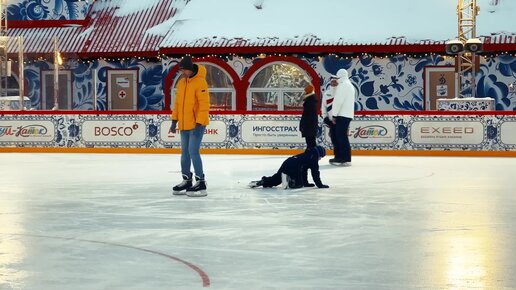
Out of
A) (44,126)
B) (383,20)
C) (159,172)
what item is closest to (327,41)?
(383,20)

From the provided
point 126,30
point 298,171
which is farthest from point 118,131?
point 298,171

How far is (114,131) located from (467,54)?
8.60 metres

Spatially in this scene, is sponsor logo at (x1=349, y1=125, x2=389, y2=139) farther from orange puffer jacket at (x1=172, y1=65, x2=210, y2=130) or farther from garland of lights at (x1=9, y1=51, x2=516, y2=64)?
orange puffer jacket at (x1=172, y1=65, x2=210, y2=130)

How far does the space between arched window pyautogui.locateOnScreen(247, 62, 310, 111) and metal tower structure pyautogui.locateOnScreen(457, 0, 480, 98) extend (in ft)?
14.7

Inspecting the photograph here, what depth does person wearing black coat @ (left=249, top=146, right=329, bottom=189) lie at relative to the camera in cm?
1211

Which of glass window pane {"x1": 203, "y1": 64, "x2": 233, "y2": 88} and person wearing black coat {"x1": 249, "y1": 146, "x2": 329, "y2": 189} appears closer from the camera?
person wearing black coat {"x1": 249, "y1": 146, "x2": 329, "y2": 189}

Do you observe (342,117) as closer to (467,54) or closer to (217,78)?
(467,54)

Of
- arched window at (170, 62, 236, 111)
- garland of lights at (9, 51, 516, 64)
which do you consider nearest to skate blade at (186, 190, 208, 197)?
garland of lights at (9, 51, 516, 64)

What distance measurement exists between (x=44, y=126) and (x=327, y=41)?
867 centimetres

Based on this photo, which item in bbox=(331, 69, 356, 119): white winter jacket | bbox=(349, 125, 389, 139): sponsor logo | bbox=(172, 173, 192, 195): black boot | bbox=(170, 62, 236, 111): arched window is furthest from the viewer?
bbox=(170, 62, 236, 111): arched window

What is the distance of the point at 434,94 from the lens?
93.2 feet

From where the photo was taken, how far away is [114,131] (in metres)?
Result: 22.5

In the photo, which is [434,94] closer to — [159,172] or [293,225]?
[159,172]

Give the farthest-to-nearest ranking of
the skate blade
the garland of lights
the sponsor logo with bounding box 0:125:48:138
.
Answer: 1. the garland of lights
2. the sponsor logo with bounding box 0:125:48:138
3. the skate blade
